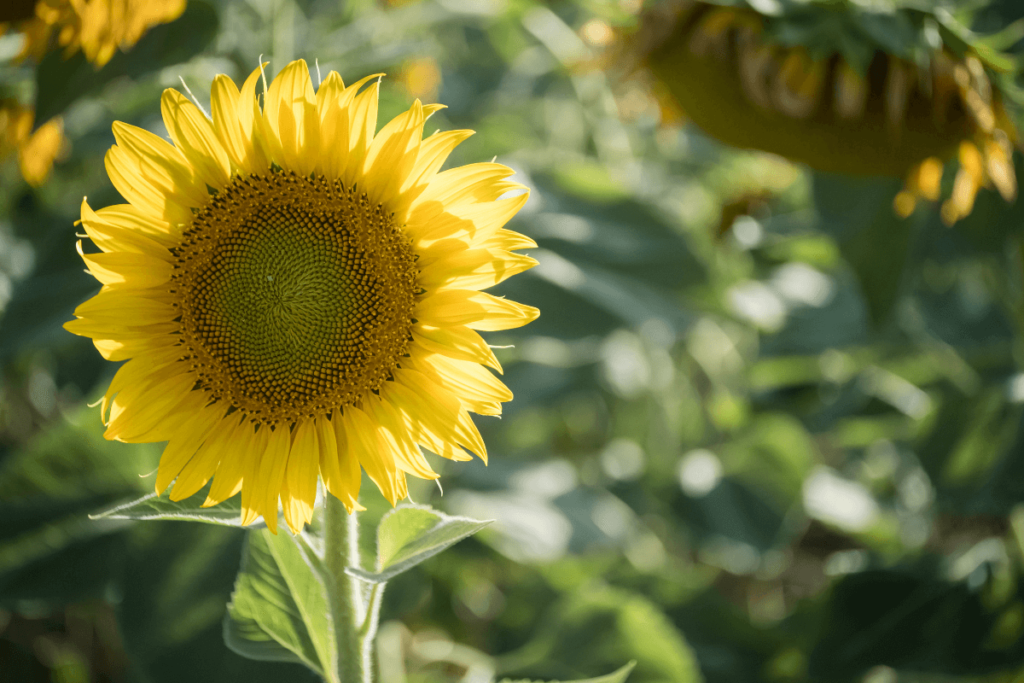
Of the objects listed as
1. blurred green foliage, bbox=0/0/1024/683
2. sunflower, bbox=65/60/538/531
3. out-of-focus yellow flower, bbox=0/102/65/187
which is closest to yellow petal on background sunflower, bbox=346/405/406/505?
sunflower, bbox=65/60/538/531

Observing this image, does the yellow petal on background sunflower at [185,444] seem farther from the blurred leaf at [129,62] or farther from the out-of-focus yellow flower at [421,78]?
the out-of-focus yellow flower at [421,78]

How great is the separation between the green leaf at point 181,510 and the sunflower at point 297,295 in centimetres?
1

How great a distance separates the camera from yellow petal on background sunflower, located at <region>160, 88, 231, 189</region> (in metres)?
0.40

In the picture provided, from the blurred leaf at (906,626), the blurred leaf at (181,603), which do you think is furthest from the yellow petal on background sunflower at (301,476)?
the blurred leaf at (906,626)

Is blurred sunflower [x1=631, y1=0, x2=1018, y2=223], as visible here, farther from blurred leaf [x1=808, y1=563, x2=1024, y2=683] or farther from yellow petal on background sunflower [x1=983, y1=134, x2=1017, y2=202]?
blurred leaf [x1=808, y1=563, x2=1024, y2=683]

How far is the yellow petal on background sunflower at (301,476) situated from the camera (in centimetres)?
42

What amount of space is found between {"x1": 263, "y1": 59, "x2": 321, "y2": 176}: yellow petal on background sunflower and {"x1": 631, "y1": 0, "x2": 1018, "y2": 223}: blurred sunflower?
434mm

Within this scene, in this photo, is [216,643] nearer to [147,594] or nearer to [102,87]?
[147,594]

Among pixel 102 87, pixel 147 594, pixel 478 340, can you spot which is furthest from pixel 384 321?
pixel 147 594

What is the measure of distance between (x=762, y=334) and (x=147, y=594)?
3.37 ft

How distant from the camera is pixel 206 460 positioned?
1.43ft

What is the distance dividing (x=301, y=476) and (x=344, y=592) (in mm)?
75

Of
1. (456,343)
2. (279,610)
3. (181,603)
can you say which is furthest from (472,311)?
(181,603)

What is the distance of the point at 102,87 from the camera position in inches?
25.4
